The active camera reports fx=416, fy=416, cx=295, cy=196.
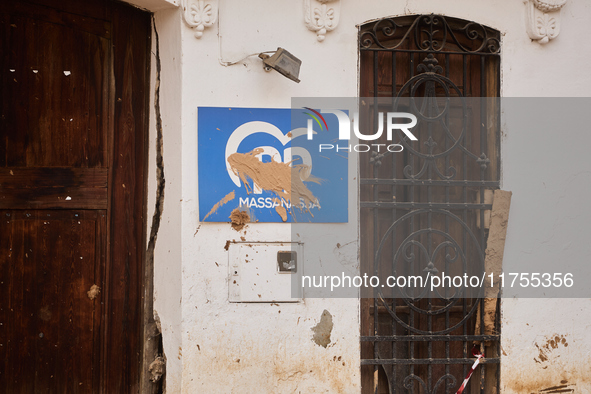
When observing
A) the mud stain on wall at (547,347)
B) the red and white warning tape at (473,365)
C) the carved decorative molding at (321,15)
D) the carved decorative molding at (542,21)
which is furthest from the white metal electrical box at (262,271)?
the carved decorative molding at (542,21)

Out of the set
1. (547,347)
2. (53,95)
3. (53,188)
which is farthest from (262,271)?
(547,347)

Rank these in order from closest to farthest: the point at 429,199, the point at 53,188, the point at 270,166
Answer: the point at 53,188, the point at 270,166, the point at 429,199

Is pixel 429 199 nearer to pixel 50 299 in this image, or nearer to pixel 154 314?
pixel 154 314

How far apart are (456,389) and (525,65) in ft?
7.11

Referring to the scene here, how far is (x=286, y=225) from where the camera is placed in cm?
253

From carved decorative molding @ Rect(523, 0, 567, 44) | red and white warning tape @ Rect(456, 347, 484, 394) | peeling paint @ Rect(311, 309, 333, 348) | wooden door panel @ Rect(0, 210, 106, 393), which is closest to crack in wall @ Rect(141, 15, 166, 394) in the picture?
wooden door panel @ Rect(0, 210, 106, 393)

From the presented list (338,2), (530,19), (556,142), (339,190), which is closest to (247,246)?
(339,190)

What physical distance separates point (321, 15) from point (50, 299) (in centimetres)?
232

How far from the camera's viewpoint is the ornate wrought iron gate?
267 cm

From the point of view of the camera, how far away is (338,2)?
256cm

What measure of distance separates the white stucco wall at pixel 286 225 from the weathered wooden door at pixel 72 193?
0.65 feet

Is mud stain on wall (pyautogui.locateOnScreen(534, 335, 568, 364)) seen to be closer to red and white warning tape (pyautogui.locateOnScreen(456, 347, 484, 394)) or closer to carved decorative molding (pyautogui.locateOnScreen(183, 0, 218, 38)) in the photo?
red and white warning tape (pyautogui.locateOnScreen(456, 347, 484, 394))

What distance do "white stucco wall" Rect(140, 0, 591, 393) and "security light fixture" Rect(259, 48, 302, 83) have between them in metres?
0.09

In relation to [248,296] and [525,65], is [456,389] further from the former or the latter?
[525,65]
